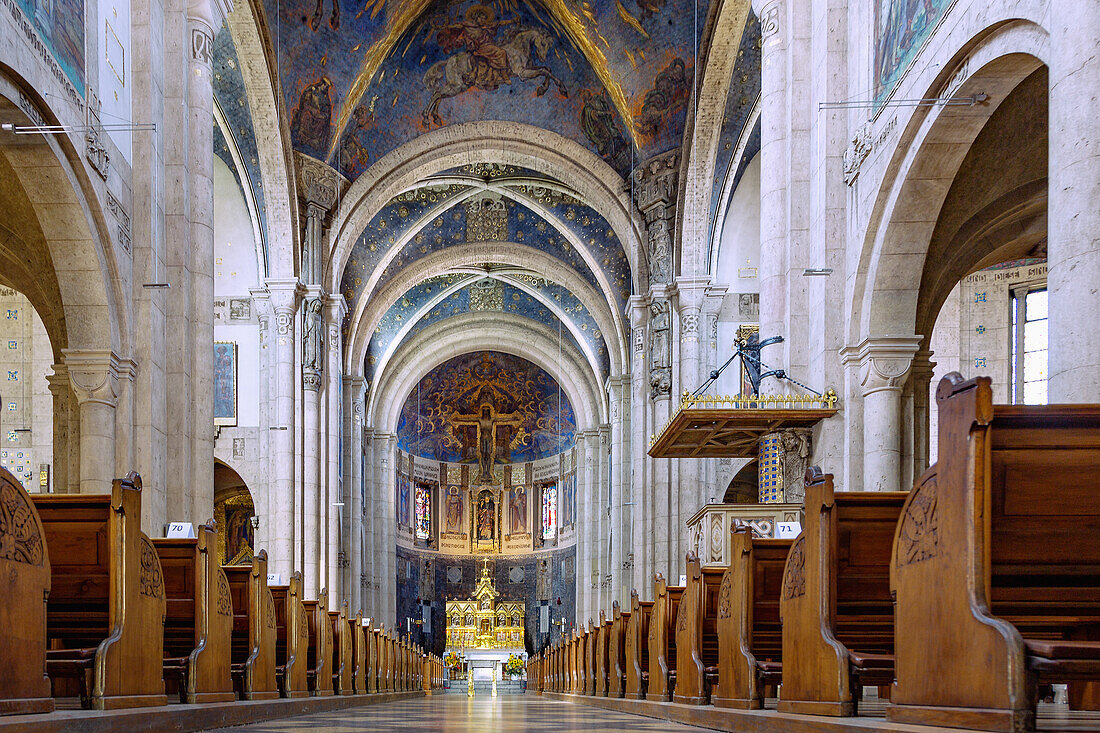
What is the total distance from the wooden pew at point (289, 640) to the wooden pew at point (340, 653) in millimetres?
2335

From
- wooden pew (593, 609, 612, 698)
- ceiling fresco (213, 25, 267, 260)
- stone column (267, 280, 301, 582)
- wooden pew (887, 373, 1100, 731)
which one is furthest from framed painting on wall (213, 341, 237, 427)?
wooden pew (887, 373, 1100, 731)

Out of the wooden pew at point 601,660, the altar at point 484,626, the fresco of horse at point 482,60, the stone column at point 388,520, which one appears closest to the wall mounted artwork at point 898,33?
the wooden pew at point 601,660

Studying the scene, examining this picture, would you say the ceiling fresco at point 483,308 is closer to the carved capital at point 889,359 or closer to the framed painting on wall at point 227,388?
the framed painting on wall at point 227,388

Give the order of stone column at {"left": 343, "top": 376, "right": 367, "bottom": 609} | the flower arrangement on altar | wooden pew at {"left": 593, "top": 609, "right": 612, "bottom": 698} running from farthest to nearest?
the flower arrangement on altar → stone column at {"left": 343, "top": 376, "right": 367, "bottom": 609} → wooden pew at {"left": 593, "top": 609, "right": 612, "bottom": 698}

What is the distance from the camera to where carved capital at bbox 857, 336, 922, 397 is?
9469 millimetres

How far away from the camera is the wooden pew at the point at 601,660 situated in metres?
12.3

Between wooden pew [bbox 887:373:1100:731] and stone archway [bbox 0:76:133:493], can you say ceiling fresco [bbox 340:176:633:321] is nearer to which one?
stone archway [bbox 0:76:133:493]

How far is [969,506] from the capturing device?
10.8ft

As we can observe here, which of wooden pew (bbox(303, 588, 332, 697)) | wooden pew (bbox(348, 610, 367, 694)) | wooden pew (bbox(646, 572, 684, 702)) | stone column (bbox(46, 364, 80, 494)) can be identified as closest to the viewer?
wooden pew (bbox(646, 572, 684, 702))

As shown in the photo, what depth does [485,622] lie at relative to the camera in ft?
120

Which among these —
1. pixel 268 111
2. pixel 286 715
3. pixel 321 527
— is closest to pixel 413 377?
pixel 321 527

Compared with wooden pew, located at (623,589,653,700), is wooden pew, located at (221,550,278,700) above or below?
above

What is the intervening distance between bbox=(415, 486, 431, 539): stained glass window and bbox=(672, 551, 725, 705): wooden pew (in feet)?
100

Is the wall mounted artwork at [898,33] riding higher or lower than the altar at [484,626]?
higher
